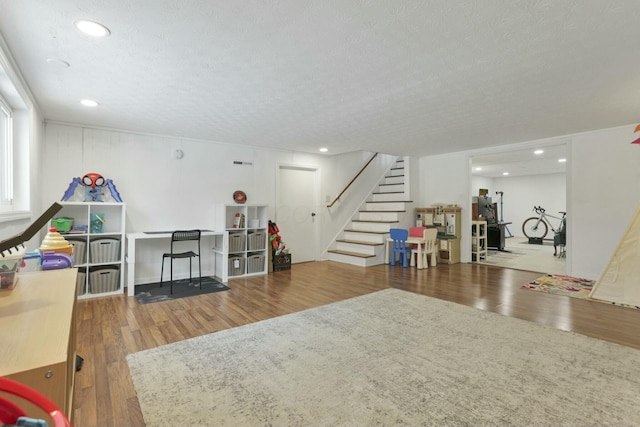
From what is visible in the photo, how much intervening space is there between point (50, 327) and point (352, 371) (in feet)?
5.87

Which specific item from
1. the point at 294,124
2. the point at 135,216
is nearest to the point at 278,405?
the point at 294,124

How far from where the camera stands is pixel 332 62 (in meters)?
2.51

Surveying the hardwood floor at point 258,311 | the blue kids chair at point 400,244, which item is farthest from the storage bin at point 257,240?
the blue kids chair at point 400,244

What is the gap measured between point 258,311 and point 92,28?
2835 mm

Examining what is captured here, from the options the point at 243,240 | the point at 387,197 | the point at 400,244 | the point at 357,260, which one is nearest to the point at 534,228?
the point at 387,197

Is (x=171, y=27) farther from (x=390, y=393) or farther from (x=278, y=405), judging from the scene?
(x=390, y=393)

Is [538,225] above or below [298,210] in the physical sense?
below

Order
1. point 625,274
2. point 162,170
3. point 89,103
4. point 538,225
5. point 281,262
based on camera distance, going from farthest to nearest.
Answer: point 538,225 → point 281,262 → point 162,170 → point 625,274 → point 89,103

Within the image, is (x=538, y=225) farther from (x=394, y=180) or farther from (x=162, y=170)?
(x=162, y=170)

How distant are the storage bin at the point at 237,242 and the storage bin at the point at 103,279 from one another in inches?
62.0

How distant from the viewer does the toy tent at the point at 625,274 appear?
371cm

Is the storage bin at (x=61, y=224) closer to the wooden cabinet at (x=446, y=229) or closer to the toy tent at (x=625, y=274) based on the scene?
the wooden cabinet at (x=446, y=229)

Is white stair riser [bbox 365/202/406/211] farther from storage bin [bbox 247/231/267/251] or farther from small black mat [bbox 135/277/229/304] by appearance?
small black mat [bbox 135/277/229/304]

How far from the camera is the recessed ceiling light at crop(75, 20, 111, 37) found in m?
1.97
